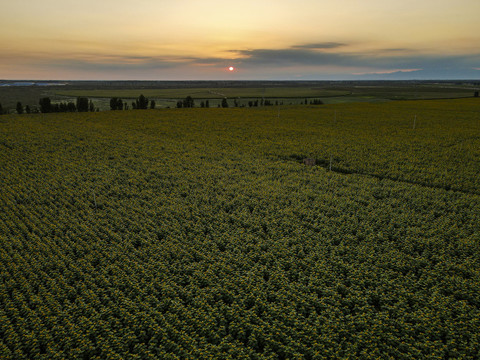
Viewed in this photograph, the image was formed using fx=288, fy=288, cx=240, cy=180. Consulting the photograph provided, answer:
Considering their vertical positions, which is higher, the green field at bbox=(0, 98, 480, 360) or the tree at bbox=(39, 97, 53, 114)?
the tree at bbox=(39, 97, 53, 114)

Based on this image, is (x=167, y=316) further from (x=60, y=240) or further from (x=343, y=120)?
(x=343, y=120)

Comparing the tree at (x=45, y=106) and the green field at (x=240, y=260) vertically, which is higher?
the tree at (x=45, y=106)

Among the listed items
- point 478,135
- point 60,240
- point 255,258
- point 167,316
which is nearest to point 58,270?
point 60,240

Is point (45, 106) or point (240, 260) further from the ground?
point (45, 106)

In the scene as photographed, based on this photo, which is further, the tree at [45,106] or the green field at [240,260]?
the tree at [45,106]

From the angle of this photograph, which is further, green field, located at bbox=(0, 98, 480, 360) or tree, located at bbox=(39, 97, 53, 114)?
tree, located at bbox=(39, 97, 53, 114)

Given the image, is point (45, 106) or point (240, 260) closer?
point (240, 260)

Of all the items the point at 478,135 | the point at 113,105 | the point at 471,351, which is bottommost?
the point at 471,351

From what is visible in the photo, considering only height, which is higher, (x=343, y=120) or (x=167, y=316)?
(x=343, y=120)
